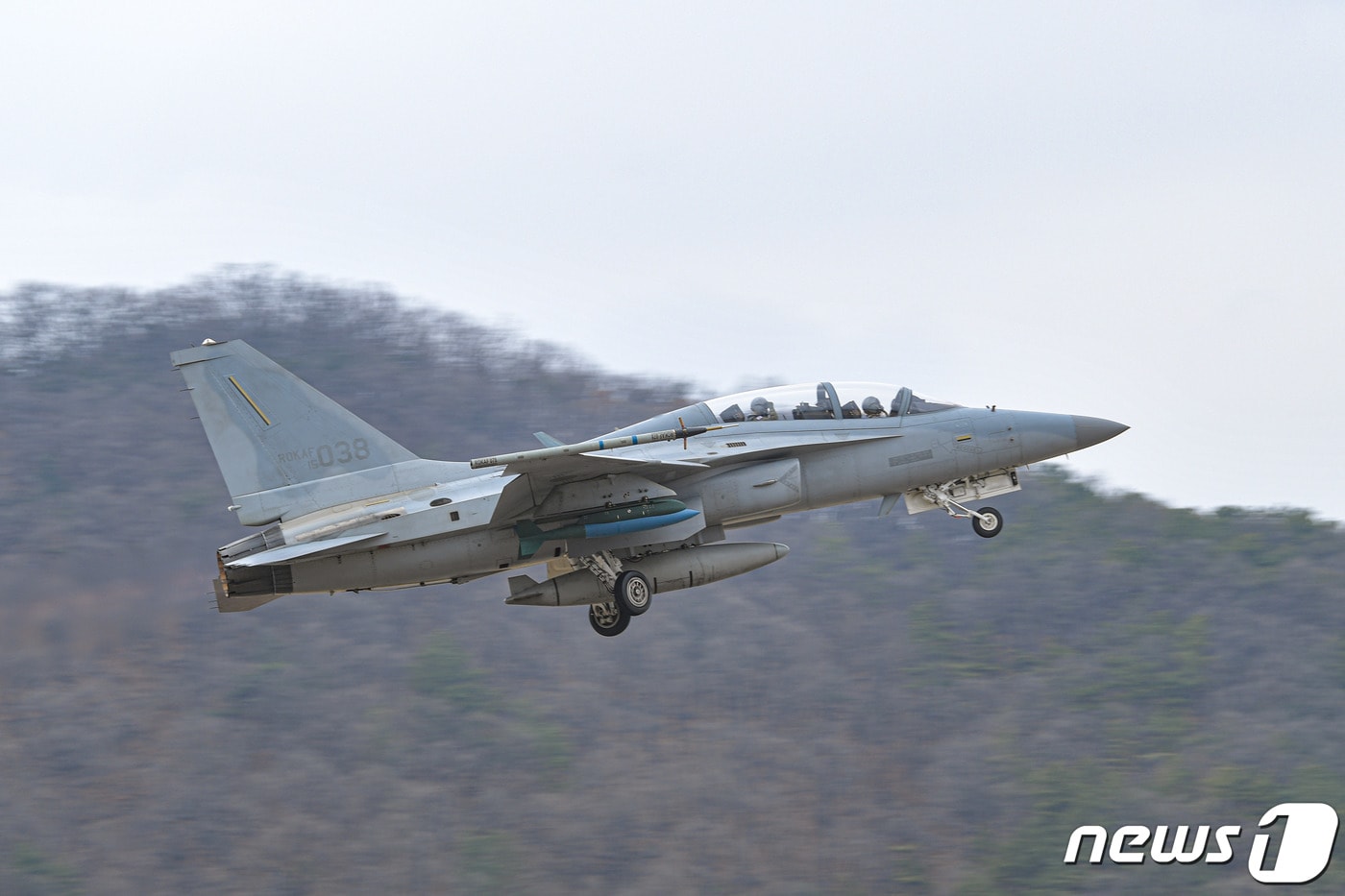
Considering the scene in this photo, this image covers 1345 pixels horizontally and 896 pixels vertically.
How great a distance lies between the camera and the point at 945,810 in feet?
186

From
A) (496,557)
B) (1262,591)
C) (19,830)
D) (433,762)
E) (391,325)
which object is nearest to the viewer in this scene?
(496,557)

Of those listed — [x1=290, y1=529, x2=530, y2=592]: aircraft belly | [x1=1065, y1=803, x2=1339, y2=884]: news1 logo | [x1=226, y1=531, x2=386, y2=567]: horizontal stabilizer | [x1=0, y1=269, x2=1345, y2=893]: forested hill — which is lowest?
[x1=1065, y1=803, x2=1339, y2=884]: news1 logo

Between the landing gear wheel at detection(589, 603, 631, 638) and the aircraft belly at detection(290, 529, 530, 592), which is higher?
the aircraft belly at detection(290, 529, 530, 592)

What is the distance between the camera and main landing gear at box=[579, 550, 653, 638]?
17.9m

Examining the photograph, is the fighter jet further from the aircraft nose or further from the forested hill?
the forested hill

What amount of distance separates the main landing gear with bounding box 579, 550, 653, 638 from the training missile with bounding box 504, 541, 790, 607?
14 centimetres

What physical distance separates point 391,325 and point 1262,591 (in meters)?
45.5

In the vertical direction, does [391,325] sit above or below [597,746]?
above

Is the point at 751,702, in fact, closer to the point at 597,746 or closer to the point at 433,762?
the point at 597,746

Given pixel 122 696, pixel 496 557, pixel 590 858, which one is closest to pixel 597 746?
pixel 590 858

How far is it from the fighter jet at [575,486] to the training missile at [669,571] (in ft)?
0.07

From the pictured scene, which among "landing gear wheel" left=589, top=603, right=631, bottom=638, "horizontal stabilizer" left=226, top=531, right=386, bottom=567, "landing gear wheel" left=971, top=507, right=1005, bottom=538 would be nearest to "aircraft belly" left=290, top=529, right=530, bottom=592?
"horizontal stabilizer" left=226, top=531, right=386, bottom=567

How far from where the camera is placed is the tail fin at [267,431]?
57.7 feet

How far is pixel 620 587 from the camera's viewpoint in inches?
708
